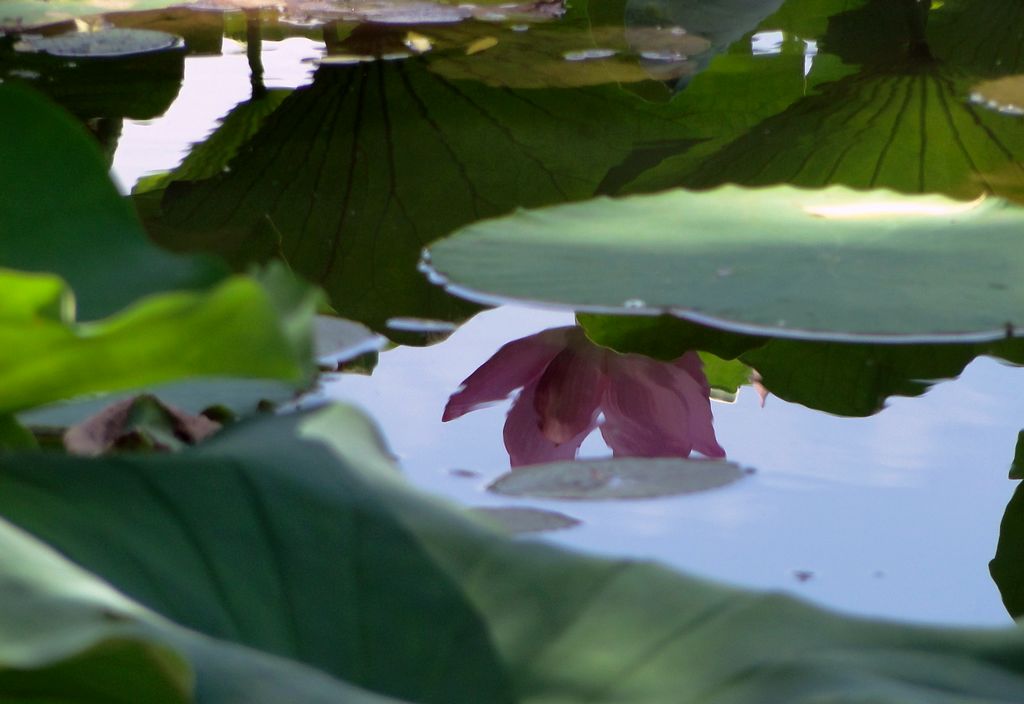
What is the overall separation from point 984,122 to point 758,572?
110 cm

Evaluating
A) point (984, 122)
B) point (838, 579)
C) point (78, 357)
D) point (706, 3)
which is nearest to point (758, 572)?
point (838, 579)

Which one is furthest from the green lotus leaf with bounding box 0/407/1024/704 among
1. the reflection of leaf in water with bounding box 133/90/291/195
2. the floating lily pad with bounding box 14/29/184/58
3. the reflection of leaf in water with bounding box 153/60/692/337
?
the floating lily pad with bounding box 14/29/184/58

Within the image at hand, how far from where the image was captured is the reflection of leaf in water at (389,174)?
1.14m

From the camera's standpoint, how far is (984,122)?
157cm

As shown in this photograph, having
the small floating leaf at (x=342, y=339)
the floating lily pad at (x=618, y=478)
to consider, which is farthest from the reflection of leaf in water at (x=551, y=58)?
the floating lily pad at (x=618, y=478)

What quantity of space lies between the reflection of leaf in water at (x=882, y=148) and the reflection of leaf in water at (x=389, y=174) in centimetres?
15

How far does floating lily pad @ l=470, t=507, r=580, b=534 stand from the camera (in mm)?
675

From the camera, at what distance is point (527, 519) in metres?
0.69

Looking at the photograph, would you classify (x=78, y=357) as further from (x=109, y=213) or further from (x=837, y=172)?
(x=837, y=172)

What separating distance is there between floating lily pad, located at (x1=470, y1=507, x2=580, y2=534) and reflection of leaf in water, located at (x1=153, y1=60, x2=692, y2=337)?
1.13 feet

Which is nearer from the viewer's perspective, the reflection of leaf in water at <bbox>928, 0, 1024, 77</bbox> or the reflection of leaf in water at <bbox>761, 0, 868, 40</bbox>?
the reflection of leaf in water at <bbox>928, 0, 1024, 77</bbox>

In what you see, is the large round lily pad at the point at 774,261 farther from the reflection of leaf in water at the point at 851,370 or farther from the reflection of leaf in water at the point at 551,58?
the reflection of leaf in water at the point at 551,58

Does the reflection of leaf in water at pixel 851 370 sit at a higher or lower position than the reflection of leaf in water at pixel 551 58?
lower

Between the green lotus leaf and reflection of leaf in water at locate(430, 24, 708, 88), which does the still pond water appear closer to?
reflection of leaf in water at locate(430, 24, 708, 88)
